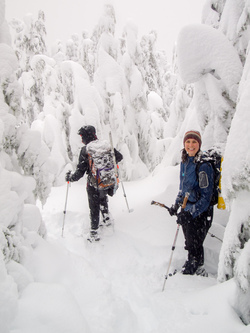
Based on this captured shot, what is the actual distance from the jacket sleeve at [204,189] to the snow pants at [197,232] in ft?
0.66

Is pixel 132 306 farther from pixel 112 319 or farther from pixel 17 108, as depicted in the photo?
pixel 17 108

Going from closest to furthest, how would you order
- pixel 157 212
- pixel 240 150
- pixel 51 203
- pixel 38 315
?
1. pixel 38 315
2. pixel 240 150
3. pixel 157 212
4. pixel 51 203

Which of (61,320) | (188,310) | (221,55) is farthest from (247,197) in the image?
(221,55)

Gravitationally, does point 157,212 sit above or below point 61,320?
below

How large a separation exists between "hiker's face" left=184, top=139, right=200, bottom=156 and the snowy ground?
5.53 feet

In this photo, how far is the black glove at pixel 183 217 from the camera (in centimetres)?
321

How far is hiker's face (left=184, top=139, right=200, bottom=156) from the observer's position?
3.10 m

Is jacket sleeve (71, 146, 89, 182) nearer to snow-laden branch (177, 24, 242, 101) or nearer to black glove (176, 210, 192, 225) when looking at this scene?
black glove (176, 210, 192, 225)

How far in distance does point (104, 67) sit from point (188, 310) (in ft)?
30.9

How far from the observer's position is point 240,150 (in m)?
1.91

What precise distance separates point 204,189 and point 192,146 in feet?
2.07

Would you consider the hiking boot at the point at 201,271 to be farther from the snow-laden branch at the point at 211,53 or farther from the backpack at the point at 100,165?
the snow-laden branch at the point at 211,53

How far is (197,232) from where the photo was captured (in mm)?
3299

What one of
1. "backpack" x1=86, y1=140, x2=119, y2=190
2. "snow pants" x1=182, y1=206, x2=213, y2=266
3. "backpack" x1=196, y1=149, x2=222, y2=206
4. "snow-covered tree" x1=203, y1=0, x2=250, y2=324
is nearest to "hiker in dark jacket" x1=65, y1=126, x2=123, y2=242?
"backpack" x1=86, y1=140, x2=119, y2=190
